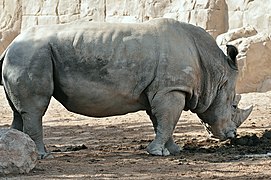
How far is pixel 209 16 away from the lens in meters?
19.2

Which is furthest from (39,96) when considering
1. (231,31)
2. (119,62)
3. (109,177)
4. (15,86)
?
(231,31)

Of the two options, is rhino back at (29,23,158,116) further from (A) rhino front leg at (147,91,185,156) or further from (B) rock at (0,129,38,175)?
(B) rock at (0,129,38,175)

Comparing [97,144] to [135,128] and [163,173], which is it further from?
[163,173]

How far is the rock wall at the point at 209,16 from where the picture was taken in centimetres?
1817

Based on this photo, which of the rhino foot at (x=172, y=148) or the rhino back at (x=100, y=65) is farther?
the rhino foot at (x=172, y=148)

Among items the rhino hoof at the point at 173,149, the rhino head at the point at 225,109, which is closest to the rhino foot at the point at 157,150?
the rhino hoof at the point at 173,149

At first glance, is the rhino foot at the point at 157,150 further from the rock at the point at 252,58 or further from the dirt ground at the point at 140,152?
the rock at the point at 252,58

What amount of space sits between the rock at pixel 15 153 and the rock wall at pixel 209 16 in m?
10.2

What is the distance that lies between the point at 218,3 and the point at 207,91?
358 inches

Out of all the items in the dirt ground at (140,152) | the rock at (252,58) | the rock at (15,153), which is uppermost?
the rock at (15,153)

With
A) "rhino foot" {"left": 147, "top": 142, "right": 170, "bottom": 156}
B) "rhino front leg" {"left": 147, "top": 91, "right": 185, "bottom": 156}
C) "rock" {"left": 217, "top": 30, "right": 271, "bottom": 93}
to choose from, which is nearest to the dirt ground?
"rhino foot" {"left": 147, "top": 142, "right": 170, "bottom": 156}

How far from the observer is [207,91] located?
34.3 feet

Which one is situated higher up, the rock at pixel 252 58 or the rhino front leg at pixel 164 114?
the rhino front leg at pixel 164 114

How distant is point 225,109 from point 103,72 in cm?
178
